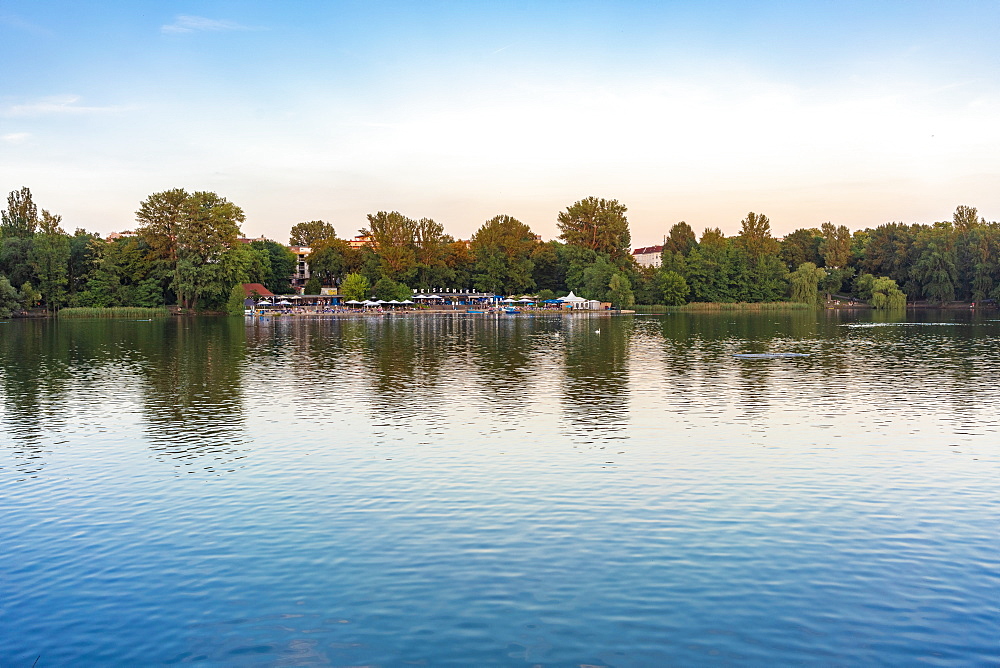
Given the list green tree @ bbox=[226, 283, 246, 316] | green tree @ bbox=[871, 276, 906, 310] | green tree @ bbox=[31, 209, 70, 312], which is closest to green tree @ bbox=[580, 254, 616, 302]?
green tree @ bbox=[871, 276, 906, 310]

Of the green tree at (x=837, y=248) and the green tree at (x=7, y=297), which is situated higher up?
the green tree at (x=837, y=248)

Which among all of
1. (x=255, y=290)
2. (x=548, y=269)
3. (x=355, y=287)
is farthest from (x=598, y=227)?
(x=255, y=290)

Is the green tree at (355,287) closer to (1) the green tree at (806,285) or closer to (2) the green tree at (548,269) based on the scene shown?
(2) the green tree at (548,269)

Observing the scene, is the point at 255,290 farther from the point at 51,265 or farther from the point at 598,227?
the point at 598,227

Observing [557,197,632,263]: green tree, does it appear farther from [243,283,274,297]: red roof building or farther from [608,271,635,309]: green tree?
[243,283,274,297]: red roof building

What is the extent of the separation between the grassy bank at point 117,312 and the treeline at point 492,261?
8.30 feet

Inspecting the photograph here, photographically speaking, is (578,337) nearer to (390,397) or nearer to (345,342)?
(345,342)

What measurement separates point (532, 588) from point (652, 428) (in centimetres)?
1311

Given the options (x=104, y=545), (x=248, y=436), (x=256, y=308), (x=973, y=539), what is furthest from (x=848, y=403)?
(x=256, y=308)

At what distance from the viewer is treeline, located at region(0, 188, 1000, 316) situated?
121m

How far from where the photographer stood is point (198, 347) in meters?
56.5

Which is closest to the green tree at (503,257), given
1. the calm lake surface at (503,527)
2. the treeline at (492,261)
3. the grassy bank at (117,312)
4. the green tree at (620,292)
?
the treeline at (492,261)

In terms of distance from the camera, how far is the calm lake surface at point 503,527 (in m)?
9.79

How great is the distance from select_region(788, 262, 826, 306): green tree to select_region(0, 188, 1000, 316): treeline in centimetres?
25
